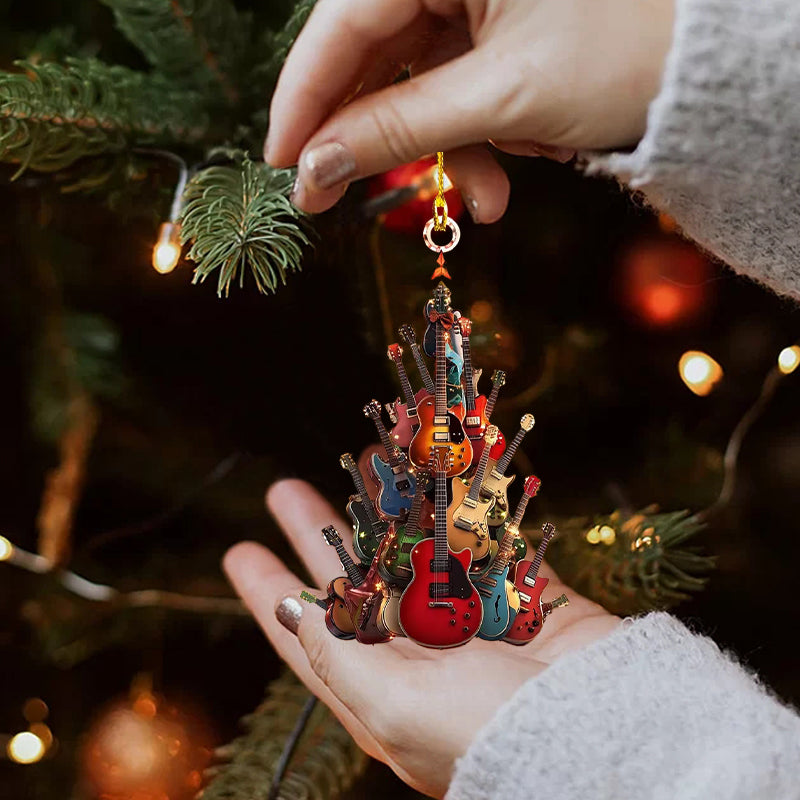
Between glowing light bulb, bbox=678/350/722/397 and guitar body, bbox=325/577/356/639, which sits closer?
guitar body, bbox=325/577/356/639

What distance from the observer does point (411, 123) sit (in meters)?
0.38

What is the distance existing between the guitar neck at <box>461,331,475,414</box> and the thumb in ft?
0.34

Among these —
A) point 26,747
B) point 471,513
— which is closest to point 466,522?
point 471,513

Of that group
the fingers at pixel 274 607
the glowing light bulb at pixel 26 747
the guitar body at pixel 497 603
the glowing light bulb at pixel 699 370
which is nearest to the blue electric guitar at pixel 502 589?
the guitar body at pixel 497 603

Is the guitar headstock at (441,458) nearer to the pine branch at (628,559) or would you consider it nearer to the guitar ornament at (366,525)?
the guitar ornament at (366,525)

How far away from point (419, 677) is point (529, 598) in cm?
8

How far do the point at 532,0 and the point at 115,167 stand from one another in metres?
0.27

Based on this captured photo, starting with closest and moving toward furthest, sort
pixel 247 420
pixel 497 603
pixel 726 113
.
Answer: pixel 726 113 → pixel 497 603 → pixel 247 420

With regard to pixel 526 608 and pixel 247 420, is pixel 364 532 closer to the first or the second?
pixel 526 608

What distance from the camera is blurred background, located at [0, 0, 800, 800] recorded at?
641 mm

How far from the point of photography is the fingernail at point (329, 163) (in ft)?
1.25

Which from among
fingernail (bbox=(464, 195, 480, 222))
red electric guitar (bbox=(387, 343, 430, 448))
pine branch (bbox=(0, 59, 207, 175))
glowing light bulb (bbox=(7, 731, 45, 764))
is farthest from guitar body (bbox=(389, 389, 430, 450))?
glowing light bulb (bbox=(7, 731, 45, 764))

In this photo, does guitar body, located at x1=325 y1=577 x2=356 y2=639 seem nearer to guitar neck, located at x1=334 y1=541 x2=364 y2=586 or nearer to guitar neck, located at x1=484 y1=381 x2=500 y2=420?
guitar neck, located at x1=334 y1=541 x2=364 y2=586

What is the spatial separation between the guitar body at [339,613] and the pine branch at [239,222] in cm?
18
